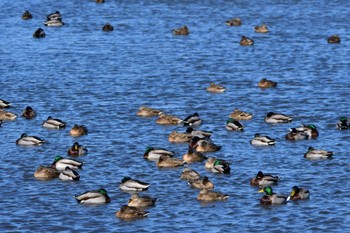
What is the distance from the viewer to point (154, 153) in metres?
48.0

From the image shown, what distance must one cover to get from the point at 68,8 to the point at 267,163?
5460 cm

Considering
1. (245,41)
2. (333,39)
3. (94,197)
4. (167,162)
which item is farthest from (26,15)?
(94,197)

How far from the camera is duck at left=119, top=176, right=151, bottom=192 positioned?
42.9 meters

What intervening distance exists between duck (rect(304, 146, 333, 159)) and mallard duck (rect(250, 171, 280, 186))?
4.42 m

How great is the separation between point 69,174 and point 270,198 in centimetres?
817

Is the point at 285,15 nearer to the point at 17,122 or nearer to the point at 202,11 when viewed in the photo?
the point at 202,11

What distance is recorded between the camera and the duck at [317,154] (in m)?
47.9


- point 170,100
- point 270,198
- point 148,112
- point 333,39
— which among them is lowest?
point 170,100

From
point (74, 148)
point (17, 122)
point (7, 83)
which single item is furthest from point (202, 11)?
point (74, 148)

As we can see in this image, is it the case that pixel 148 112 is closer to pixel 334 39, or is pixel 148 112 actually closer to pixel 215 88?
pixel 215 88

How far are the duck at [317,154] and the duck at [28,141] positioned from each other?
11457 mm

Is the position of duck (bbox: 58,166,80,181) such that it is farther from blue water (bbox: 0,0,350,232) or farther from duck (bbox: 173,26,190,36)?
duck (bbox: 173,26,190,36)

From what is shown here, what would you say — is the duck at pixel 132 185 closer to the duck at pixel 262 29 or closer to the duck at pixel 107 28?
the duck at pixel 107 28

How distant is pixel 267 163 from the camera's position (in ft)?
156
